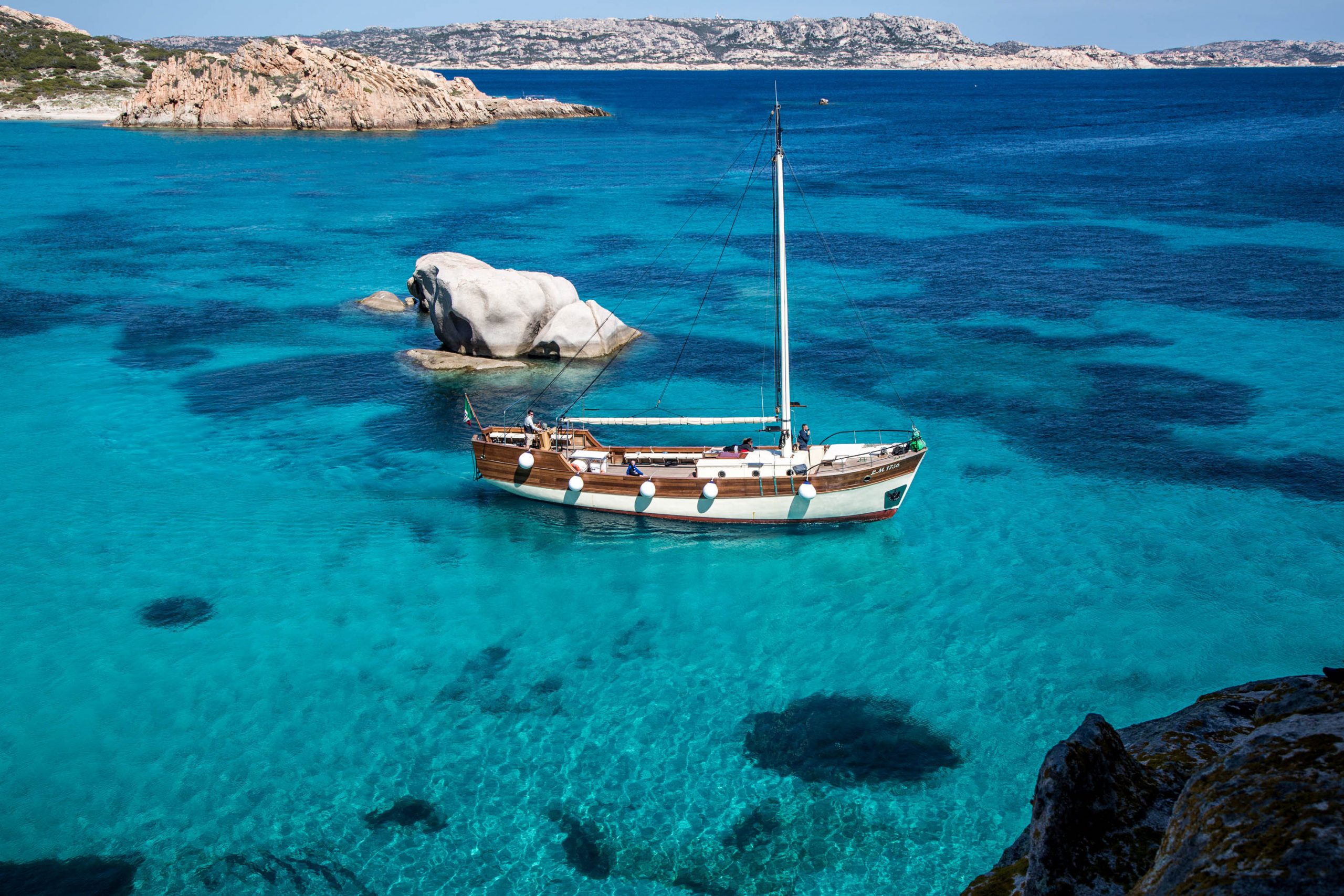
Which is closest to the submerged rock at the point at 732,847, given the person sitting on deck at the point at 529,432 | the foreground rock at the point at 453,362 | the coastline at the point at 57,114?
the person sitting on deck at the point at 529,432

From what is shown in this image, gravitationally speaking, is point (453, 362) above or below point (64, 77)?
below

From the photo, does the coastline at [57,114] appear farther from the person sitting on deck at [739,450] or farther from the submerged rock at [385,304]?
the person sitting on deck at [739,450]

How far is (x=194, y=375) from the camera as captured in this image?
1815 inches

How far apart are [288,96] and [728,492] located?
14680 centimetres

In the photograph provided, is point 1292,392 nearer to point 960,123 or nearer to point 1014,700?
point 1014,700

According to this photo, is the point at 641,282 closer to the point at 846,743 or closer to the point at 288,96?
the point at 846,743

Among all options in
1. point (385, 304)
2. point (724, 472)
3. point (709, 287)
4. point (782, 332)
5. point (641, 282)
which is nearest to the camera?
point (724, 472)

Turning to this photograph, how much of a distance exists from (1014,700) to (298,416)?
30933mm

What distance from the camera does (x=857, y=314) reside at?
179 ft

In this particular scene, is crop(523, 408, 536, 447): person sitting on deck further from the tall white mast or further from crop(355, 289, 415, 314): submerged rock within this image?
crop(355, 289, 415, 314): submerged rock

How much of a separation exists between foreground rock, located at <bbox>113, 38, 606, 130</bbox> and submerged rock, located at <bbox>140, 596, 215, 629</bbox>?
456 ft

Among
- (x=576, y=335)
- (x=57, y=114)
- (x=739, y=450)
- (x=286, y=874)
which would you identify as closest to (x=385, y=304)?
(x=576, y=335)

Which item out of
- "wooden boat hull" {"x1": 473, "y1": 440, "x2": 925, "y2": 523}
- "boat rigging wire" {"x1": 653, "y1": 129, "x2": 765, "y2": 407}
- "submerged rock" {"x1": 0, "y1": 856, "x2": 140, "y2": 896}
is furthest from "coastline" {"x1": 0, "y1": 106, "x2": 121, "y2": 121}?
"submerged rock" {"x1": 0, "y1": 856, "x2": 140, "y2": 896}

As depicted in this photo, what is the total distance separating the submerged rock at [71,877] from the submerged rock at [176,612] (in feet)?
27.8
